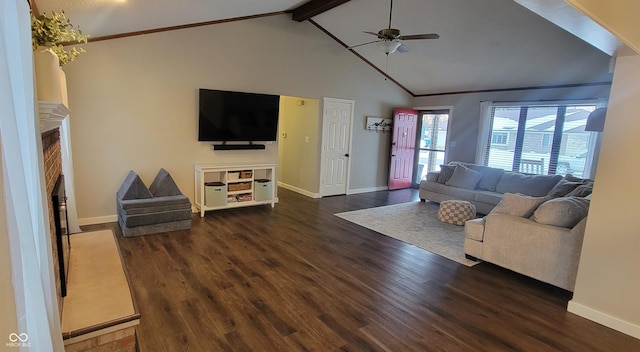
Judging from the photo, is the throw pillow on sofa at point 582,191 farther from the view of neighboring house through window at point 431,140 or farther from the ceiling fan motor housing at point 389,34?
the view of neighboring house through window at point 431,140

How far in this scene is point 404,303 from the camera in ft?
9.20

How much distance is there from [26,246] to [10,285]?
101 mm

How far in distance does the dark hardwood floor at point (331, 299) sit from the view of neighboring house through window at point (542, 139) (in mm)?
3613

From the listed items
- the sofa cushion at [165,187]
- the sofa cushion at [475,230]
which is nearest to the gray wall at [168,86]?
the sofa cushion at [165,187]

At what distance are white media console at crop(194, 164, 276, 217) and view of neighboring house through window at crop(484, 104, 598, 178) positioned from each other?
4.67 m

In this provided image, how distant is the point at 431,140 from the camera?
8.16 m

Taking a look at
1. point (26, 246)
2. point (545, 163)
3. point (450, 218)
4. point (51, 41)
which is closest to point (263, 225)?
→ point (450, 218)

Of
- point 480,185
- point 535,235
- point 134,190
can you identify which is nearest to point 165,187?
point 134,190

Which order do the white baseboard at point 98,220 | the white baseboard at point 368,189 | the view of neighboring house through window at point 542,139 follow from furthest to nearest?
the white baseboard at point 368,189 → the view of neighboring house through window at point 542,139 → the white baseboard at point 98,220

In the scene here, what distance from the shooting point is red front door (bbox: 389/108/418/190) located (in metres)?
7.70

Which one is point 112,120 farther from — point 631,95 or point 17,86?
point 631,95

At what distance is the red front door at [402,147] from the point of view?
770 cm

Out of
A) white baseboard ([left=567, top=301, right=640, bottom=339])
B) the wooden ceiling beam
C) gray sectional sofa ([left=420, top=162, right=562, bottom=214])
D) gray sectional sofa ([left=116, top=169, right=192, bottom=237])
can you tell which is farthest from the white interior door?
white baseboard ([left=567, top=301, right=640, bottom=339])

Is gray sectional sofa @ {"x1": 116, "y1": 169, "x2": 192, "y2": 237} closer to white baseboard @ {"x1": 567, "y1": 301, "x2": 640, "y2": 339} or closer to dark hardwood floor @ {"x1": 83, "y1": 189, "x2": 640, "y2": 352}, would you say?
dark hardwood floor @ {"x1": 83, "y1": 189, "x2": 640, "y2": 352}
